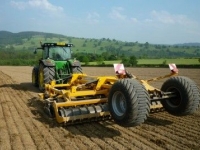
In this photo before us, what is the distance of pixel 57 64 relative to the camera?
1152 centimetres

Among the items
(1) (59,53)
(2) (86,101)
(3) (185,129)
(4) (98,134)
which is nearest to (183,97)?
(3) (185,129)

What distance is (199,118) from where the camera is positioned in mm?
6797

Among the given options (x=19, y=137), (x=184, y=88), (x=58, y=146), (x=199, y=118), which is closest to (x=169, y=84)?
(x=184, y=88)

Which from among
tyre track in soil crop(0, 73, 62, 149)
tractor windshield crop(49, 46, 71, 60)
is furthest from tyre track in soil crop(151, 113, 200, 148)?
tractor windshield crop(49, 46, 71, 60)

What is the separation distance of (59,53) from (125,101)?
289 inches

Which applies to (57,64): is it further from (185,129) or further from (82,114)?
(185,129)

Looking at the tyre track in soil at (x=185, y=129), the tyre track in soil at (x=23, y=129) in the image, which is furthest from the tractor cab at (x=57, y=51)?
the tyre track in soil at (x=185, y=129)

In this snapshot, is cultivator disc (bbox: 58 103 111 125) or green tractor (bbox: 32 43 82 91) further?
green tractor (bbox: 32 43 82 91)

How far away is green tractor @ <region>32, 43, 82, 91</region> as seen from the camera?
10789 millimetres

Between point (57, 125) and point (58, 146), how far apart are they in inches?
52.7

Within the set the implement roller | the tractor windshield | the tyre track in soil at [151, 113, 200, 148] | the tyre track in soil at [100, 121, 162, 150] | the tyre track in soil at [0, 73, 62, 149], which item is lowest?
the tyre track in soil at [0, 73, 62, 149]

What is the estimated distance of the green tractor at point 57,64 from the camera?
10.8 meters

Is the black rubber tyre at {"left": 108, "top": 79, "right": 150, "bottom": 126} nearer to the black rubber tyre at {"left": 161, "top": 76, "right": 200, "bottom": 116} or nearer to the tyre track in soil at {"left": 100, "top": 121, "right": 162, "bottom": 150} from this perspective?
the tyre track in soil at {"left": 100, "top": 121, "right": 162, "bottom": 150}

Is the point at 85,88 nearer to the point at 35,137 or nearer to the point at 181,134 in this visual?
the point at 35,137
